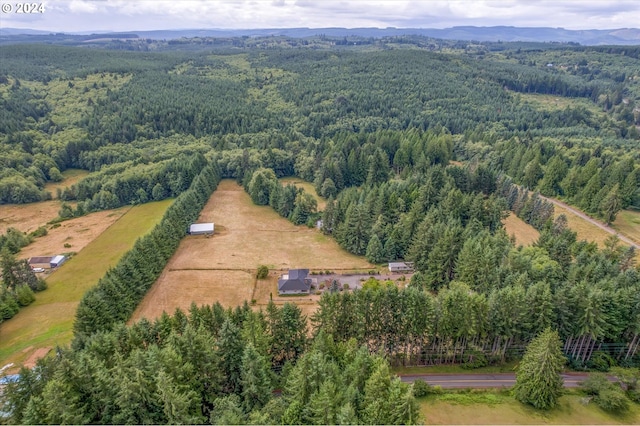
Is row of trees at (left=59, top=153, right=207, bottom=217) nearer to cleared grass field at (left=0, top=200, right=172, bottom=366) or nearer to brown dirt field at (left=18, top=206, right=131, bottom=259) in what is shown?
brown dirt field at (left=18, top=206, right=131, bottom=259)

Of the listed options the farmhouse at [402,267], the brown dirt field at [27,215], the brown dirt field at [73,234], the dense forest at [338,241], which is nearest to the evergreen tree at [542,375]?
the dense forest at [338,241]

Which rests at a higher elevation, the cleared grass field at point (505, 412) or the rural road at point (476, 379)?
the cleared grass field at point (505, 412)

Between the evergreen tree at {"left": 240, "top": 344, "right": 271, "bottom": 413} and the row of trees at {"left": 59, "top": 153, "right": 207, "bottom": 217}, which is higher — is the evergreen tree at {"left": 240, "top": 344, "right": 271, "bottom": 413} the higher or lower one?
the higher one

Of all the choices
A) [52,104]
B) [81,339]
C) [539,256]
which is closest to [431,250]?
[539,256]

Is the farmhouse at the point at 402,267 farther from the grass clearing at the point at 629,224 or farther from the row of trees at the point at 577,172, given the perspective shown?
the row of trees at the point at 577,172

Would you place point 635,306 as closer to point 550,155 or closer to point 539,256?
point 539,256

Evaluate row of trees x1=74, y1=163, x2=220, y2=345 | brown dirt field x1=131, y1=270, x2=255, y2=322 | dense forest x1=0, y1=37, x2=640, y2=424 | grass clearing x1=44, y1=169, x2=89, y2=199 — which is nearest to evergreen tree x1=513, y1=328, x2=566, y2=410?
dense forest x1=0, y1=37, x2=640, y2=424
